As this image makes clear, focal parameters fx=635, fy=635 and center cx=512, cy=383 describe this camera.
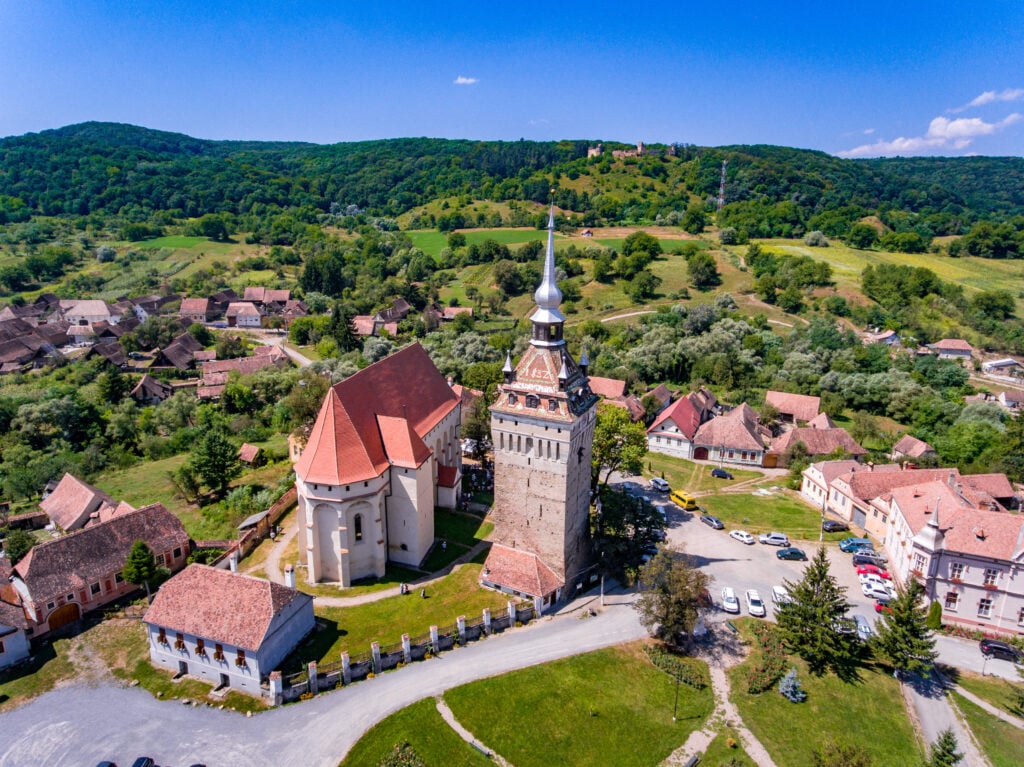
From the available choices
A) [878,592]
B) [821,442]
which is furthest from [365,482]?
[821,442]

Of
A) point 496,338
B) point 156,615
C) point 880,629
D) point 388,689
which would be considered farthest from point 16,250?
point 880,629

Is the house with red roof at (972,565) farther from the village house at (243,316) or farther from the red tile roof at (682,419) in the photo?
the village house at (243,316)

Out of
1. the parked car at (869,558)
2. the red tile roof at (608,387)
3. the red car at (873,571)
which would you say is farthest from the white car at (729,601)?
the red tile roof at (608,387)

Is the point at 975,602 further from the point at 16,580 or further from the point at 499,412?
the point at 16,580

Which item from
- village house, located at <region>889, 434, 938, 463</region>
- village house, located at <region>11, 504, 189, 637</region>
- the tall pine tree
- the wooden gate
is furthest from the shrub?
the wooden gate

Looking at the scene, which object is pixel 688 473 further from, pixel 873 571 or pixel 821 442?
pixel 873 571
